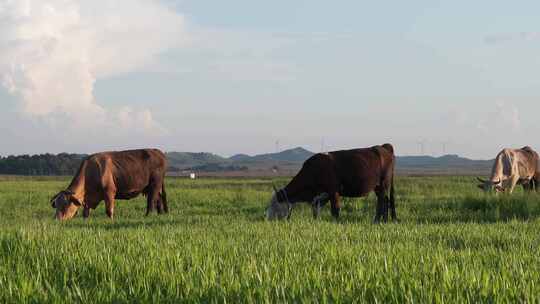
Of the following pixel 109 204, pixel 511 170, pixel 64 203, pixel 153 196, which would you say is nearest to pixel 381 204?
pixel 153 196

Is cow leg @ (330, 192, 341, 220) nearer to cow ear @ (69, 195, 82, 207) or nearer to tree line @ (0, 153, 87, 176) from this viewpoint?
cow ear @ (69, 195, 82, 207)

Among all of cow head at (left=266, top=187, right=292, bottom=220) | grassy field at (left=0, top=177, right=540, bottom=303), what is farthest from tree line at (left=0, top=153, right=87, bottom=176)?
grassy field at (left=0, top=177, right=540, bottom=303)

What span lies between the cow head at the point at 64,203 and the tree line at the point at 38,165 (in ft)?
387

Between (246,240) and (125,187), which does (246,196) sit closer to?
(125,187)

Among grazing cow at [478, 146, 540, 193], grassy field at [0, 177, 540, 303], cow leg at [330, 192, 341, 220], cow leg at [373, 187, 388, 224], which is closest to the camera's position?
grassy field at [0, 177, 540, 303]

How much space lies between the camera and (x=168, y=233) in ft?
30.7

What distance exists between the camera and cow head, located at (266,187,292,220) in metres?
16.3

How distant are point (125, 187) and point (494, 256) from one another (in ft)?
44.4

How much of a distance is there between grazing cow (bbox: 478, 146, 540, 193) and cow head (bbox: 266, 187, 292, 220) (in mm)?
11732

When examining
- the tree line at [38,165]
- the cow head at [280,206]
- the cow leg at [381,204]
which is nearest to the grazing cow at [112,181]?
the cow head at [280,206]

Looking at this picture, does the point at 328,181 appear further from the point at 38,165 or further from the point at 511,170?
the point at 38,165

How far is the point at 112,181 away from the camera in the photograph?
701 inches

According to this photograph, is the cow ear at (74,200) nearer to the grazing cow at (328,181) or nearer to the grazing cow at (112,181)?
the grazing cow at (112,181)

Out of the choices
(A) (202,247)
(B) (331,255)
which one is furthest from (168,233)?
(B) (331,255)
